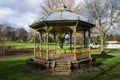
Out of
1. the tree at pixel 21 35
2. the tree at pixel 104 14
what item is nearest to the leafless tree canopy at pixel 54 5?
the tree at pixel 104 14

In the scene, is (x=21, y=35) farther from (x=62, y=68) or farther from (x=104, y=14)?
(x=62, y=68)

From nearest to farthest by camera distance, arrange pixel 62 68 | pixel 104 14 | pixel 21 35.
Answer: pixel 62 68
pixel 104 14
pixel 21 35

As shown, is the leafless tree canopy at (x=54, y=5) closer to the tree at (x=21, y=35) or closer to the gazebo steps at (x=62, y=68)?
the gazebo steps at (x=62, y=68)

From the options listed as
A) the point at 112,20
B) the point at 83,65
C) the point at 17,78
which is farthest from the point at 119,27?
the point at 17,78

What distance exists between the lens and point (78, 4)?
47.2m

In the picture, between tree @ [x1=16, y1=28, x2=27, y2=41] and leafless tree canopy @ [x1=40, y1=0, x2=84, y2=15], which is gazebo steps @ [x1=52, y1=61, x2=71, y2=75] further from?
tree @ [x1=16, y1=28, x2=27, y2=41]

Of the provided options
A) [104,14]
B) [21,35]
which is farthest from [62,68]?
[21,35]

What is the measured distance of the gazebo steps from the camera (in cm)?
1404

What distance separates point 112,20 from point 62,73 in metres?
25.3

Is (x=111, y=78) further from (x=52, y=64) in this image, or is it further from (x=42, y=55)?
(x=42, y=55)

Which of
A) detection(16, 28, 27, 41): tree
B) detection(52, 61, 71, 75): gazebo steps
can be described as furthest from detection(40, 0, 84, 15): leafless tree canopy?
detection(16, 28, 27, 41): tree

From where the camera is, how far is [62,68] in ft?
47.8

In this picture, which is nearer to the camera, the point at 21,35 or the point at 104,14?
the point at 104,14

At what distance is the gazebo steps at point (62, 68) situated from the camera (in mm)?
14041
